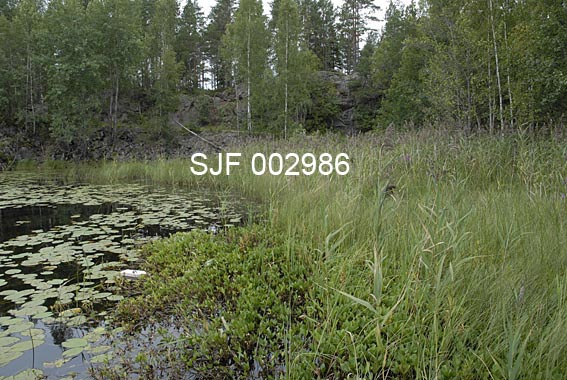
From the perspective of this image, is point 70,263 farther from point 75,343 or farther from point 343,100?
point 343,100

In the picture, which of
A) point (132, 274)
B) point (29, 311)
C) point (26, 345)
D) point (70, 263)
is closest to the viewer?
point (26, 345)

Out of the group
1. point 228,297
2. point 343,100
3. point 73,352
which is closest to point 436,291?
point 228,297

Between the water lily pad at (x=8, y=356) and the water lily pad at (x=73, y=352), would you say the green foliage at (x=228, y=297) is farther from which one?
the water lily pad at (x=8, y=356)

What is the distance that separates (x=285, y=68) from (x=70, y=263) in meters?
17.1

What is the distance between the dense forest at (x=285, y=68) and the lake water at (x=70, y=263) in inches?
231

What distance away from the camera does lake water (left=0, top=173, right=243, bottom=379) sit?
6.09 feet

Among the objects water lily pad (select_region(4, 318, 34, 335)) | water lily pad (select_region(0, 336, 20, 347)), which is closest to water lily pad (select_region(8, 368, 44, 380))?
water lily pad (select_region(0, 336, 20, 347))

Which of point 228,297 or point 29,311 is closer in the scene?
point 29,311

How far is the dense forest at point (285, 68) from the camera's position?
9.67m

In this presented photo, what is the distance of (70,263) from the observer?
3.10m

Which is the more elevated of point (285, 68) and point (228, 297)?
point (285, 68)

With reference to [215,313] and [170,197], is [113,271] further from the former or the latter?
[170,197]

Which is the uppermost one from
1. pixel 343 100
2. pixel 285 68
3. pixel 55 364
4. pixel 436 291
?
pixel 285 68

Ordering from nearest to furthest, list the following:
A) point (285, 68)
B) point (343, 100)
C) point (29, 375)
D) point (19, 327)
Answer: point (29, 375), point (19, 327), point (285, 68), point (343, 100)
